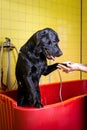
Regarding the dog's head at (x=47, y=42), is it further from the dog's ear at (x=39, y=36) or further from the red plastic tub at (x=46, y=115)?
the red plastic tub at (x=46, y=115)

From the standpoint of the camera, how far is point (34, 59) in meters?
1.28

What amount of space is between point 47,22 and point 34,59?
47.2 inches

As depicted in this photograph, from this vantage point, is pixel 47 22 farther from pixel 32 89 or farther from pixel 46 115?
pixel 46 115

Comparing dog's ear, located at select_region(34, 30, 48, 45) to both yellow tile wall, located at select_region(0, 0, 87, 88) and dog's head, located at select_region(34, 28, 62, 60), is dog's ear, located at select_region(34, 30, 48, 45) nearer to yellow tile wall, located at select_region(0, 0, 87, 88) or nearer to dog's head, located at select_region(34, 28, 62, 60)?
dog's head, located at select_region(34, 28, 62, 60)

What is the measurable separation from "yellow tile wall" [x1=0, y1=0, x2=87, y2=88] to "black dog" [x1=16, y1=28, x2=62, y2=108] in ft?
2.78

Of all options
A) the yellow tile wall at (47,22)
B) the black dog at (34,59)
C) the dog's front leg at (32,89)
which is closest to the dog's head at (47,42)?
the black dog at (34,59)

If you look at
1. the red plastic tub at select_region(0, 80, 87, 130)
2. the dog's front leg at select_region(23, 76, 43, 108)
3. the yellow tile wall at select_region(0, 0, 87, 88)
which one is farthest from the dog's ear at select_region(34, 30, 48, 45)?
the yellow tile wall at select_region(0, 0, 87, 88)

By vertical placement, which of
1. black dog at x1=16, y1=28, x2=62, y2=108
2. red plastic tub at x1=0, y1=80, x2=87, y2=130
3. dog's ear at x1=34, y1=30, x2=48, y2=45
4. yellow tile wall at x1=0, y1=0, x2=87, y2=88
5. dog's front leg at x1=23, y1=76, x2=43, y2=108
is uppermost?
yellow tile wall at x1=0, y1=0, x2=87, y2=88

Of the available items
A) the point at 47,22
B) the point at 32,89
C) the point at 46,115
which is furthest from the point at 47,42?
the point at 47,22

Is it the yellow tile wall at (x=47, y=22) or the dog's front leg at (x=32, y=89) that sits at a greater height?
the yellow tile wall at (x=47, y=22)

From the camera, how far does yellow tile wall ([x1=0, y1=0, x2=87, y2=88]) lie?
211 cm

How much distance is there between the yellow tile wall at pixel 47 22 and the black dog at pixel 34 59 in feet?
2.78

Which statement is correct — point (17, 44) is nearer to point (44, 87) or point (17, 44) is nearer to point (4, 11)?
point (4, 11)

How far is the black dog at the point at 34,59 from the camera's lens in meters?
1.25
